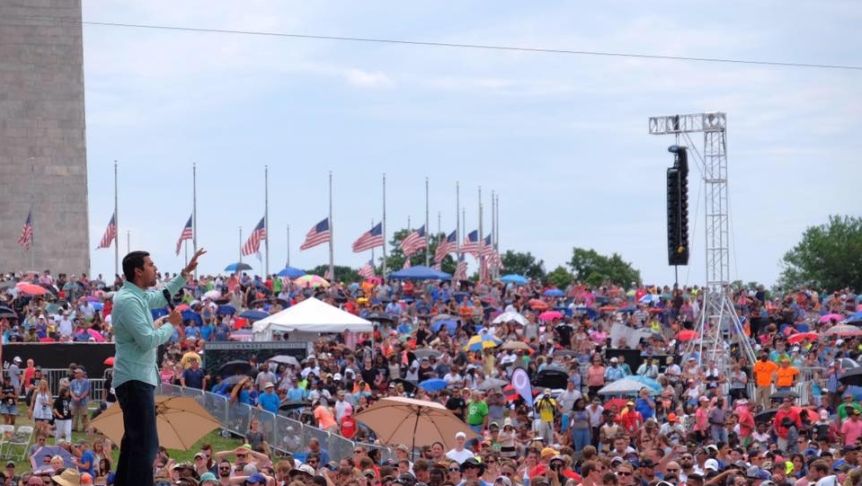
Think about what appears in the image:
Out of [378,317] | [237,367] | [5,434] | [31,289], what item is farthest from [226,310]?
[5,434]

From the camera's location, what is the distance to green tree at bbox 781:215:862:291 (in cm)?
9831

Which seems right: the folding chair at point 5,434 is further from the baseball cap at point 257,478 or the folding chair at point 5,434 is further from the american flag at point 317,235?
the american flag at point 317,235

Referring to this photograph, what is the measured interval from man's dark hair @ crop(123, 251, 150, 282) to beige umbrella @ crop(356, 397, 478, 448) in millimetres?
11238

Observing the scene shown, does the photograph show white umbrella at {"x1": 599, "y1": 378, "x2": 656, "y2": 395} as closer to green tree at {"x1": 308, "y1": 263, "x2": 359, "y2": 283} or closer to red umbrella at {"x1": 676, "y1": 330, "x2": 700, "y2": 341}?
red umbrella at {"x1": 676, "y1": 330, "x2": 700, "y2": 341}

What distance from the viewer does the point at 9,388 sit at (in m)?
30.4

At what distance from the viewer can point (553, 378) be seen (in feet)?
99.7

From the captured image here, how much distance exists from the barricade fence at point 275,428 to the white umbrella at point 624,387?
6090mm

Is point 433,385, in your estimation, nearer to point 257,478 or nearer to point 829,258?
point 257,478

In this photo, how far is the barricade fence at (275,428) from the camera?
23281mm

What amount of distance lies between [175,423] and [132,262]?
1060cm

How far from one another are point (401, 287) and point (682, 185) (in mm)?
21355

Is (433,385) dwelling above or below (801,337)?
below

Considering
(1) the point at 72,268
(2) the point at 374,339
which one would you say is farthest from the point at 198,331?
(1) the point at 72,268

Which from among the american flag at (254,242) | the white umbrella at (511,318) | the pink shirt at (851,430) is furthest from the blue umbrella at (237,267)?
the pink shirt at (851,430)
